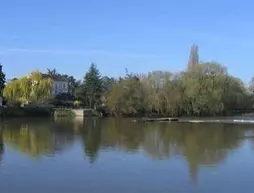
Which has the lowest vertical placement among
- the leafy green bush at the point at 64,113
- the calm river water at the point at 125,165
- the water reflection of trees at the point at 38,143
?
the calm river water at the point at 125,165

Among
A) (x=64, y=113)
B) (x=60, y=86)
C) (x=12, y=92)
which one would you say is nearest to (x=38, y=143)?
(x=64, y=113)

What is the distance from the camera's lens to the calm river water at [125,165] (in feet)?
59.8

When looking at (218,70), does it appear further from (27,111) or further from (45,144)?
(45,144)

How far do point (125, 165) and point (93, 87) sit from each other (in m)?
68.0

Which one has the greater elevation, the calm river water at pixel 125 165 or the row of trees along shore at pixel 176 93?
the row of trees along shore at pixel 176 93

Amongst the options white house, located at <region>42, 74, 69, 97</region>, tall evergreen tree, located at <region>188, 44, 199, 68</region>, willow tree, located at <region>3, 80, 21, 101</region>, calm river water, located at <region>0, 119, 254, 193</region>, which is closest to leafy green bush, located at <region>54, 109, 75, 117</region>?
willow tree, located at <region>3, 80, 21, 101</region>

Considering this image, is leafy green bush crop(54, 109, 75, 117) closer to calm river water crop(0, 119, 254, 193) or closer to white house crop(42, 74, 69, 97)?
white house crop(42, 74, 69, 97)

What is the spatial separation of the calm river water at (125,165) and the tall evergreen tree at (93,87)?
53896 mm

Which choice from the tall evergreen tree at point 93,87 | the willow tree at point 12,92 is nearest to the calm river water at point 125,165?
the willow tree at point 12,92

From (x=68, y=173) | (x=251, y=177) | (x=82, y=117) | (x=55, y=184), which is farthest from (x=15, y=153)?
(x=82, y=117)

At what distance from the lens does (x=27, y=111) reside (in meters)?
77.0

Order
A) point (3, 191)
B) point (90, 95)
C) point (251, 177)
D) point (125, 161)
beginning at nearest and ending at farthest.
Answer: point (3, 191) < point (251, 177) < point (125, 161) < point (90, 95)

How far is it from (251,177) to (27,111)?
60052 millimetres

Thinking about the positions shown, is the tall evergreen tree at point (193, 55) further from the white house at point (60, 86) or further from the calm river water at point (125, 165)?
the calm river water at point (125, 165)
